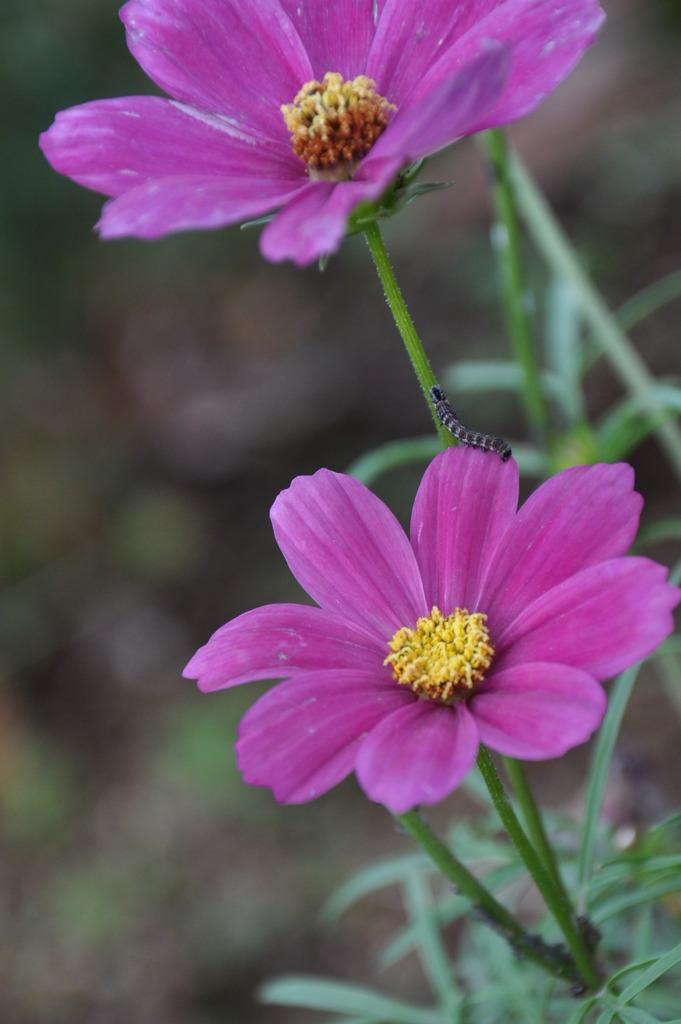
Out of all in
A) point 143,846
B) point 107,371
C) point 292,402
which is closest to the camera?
point 143,846

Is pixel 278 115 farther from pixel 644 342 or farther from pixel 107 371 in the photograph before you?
pixel 107 371

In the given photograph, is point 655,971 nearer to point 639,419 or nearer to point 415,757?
point 415,757

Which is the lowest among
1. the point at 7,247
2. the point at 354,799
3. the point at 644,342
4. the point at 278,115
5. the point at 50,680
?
the point at 354,799

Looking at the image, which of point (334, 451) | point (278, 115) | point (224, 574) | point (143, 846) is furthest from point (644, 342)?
point (278, 115)

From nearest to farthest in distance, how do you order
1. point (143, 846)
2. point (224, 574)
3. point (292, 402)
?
point (143, 846), point (224, 574), point (292, 402)

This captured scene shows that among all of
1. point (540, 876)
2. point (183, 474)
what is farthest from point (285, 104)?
point (183, 474)

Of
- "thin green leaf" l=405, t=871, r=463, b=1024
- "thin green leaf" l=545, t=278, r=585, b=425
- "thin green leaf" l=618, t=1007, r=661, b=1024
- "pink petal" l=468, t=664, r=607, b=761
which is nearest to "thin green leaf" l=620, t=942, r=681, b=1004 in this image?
"thin green leaf" l=618, t=1007, r=661, b=1024

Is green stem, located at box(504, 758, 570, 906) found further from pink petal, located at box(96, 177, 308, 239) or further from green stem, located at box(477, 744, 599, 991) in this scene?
pink petal, located at box(96, 177, 308, 239)
